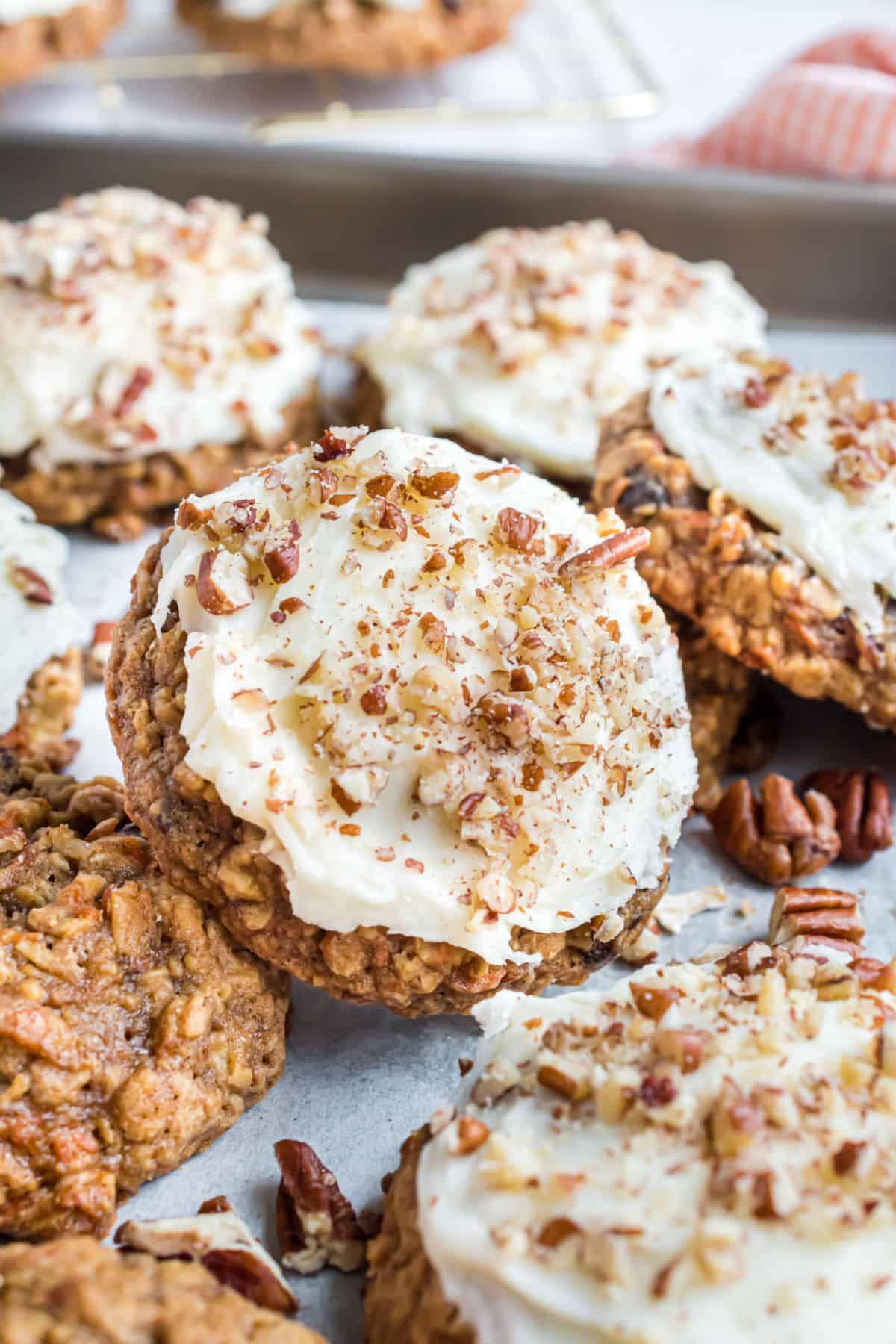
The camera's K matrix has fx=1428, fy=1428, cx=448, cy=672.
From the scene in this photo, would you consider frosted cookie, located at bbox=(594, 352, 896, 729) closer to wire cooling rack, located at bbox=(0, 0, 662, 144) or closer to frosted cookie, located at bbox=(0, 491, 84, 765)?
frosted cookie, located at bbox=(0, 491, 84, 765)

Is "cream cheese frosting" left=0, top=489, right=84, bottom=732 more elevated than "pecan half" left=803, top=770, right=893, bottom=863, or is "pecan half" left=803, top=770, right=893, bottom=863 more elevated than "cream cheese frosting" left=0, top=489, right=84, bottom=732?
"cream cheese frosting" left=0, top=489, right=84, bottom=732

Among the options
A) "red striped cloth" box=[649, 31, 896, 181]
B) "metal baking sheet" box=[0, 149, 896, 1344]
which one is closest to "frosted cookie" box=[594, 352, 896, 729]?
"metal baking sheet" box=[0, 149, 896, 1344]

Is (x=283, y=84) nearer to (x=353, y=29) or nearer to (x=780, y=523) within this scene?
(x=353, y=29)

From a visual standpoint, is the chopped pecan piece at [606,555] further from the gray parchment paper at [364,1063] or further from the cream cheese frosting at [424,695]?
the gray parchment paper at [364,1063]

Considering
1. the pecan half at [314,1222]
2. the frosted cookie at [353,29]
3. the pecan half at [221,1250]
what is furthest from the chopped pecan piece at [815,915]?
the frosted cookie at [353,29]

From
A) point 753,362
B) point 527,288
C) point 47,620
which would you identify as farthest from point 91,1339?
point 527,288

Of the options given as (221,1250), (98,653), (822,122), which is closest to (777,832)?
(221,1250)
